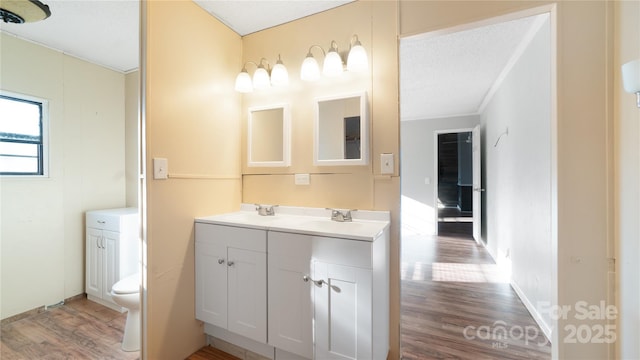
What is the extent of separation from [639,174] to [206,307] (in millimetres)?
2296

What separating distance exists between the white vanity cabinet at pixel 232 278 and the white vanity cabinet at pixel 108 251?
2.98 ft

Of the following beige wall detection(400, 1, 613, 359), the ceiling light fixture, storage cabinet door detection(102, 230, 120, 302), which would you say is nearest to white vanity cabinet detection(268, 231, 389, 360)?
beige wall detection(400, 1, 613, 359)

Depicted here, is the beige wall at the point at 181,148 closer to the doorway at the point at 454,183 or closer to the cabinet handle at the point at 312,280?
the cabinet handle at the point at 312,280

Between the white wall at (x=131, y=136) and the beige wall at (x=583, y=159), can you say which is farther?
the white wall at (x=131, y=136)

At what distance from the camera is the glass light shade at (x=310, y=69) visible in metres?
1.77

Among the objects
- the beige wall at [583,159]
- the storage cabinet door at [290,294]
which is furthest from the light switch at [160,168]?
the beige wall at [583,159]

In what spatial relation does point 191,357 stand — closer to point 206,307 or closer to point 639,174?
point 206,307

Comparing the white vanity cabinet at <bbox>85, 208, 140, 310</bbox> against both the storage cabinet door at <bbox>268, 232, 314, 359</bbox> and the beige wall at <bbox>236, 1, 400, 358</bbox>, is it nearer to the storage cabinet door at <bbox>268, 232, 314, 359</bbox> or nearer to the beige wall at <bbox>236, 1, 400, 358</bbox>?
the beige wall at <bbox>236, 1, 400, 358</bbox>

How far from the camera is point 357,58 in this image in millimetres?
1643

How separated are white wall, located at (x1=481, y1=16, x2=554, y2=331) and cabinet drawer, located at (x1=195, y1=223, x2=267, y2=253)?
61.3 inches

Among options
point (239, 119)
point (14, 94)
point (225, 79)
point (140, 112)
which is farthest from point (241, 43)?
point (14, 94)

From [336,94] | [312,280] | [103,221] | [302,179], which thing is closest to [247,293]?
[312,280]

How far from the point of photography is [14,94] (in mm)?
2170

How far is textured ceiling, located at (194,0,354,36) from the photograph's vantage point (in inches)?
69.7
